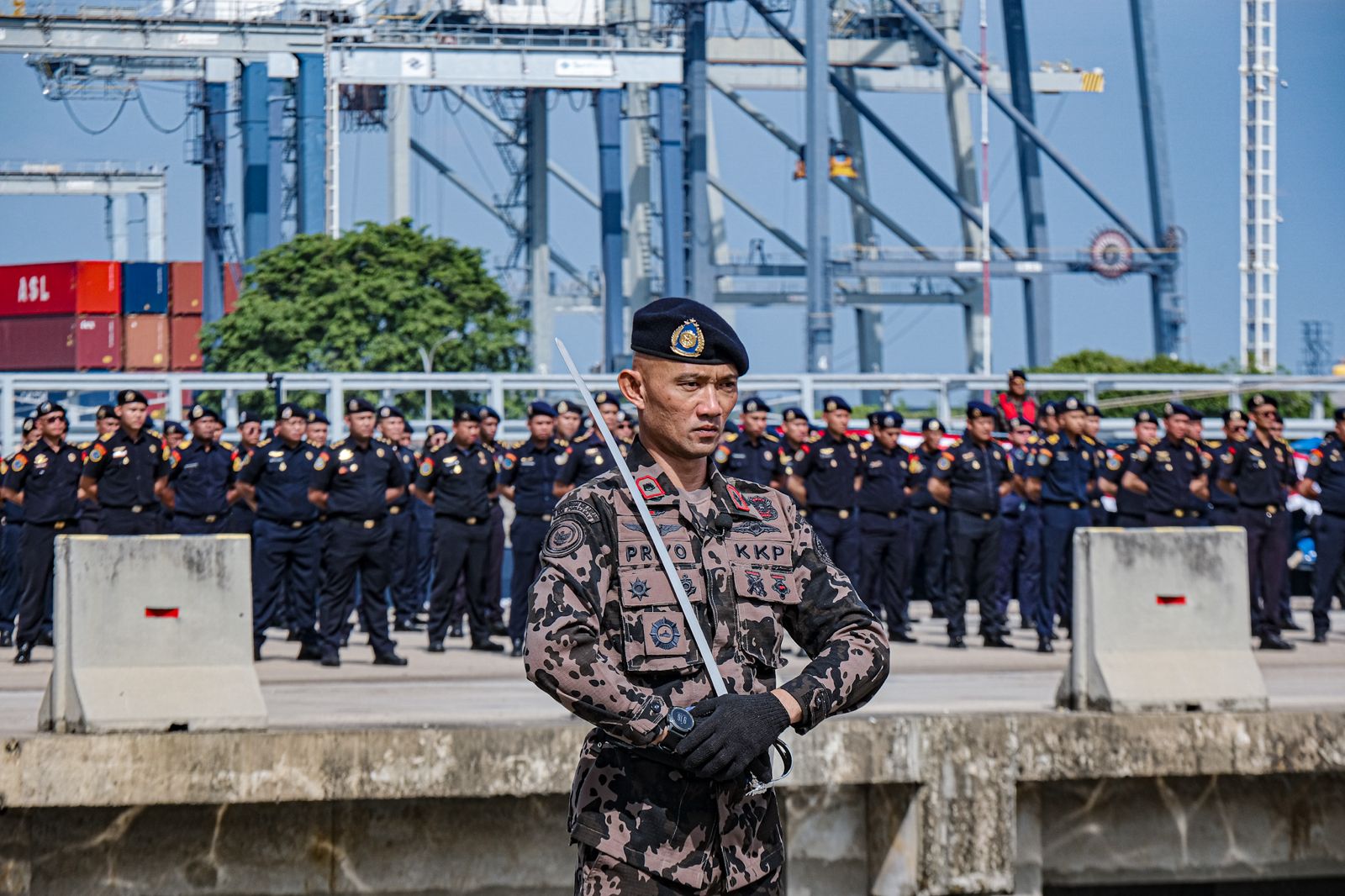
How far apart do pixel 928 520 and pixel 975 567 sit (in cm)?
189

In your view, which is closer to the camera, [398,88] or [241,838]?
[241,838]

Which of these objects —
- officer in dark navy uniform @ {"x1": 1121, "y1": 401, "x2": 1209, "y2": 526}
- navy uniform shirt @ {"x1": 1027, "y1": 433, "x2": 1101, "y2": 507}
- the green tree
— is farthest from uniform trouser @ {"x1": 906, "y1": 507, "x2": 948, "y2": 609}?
the green tree

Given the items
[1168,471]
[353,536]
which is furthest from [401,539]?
[1168,471]

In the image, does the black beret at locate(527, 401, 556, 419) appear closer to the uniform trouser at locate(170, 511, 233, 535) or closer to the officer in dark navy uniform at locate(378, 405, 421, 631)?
the officer in dark navy uniform at locate(378, 405, 421, 631)

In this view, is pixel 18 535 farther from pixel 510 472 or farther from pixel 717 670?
pixel 717 670

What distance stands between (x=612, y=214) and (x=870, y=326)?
1833cm

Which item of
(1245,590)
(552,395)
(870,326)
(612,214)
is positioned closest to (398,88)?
(612,214)

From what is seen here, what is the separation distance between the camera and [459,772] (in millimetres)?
7508

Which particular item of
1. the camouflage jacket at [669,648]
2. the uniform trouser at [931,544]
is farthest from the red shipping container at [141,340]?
the camouflage jacket at [669,648]

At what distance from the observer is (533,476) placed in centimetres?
1387

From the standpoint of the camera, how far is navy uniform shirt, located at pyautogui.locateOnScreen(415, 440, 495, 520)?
1366cm

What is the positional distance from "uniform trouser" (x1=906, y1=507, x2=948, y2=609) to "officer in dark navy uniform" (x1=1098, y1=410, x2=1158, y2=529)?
5.61ft

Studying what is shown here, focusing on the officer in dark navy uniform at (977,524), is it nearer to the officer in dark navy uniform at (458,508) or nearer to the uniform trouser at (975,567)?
the uniform trouser at (975,567)

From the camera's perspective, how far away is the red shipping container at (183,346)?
6594 centimetres
